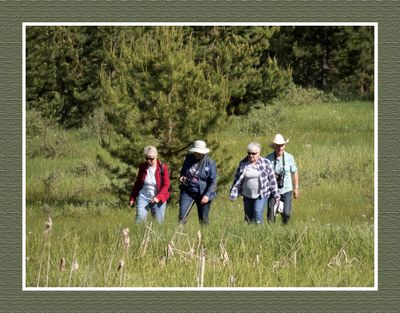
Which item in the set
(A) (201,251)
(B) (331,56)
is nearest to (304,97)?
(B) (331,56)

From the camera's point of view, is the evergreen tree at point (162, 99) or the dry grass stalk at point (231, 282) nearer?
the dry grass stalk at point (231, 282)

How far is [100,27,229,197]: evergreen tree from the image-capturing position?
51.6ft

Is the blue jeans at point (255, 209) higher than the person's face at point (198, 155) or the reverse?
the reverse

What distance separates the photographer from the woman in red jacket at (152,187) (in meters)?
12.8

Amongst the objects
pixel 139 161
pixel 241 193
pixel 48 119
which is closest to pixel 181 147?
pixel 139 161

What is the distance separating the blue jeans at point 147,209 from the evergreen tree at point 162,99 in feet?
10.1

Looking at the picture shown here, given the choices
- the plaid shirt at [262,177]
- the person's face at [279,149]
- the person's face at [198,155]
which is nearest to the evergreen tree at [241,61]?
the person's face at [279,149]

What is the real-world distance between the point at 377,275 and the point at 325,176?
10417 millimetres

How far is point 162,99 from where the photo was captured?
51.6ft

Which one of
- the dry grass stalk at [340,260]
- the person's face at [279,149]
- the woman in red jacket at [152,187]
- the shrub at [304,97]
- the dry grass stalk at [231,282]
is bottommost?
the dry grass stalk at [231,282]

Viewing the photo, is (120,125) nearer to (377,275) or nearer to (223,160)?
(223,160)

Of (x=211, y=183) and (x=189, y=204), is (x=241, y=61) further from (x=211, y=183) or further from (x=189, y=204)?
(x=211, y=183)

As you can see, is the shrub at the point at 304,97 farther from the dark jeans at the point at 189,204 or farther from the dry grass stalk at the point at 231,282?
the dry grass stalk at the point at 231,282

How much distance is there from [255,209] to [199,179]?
869 millimetres
